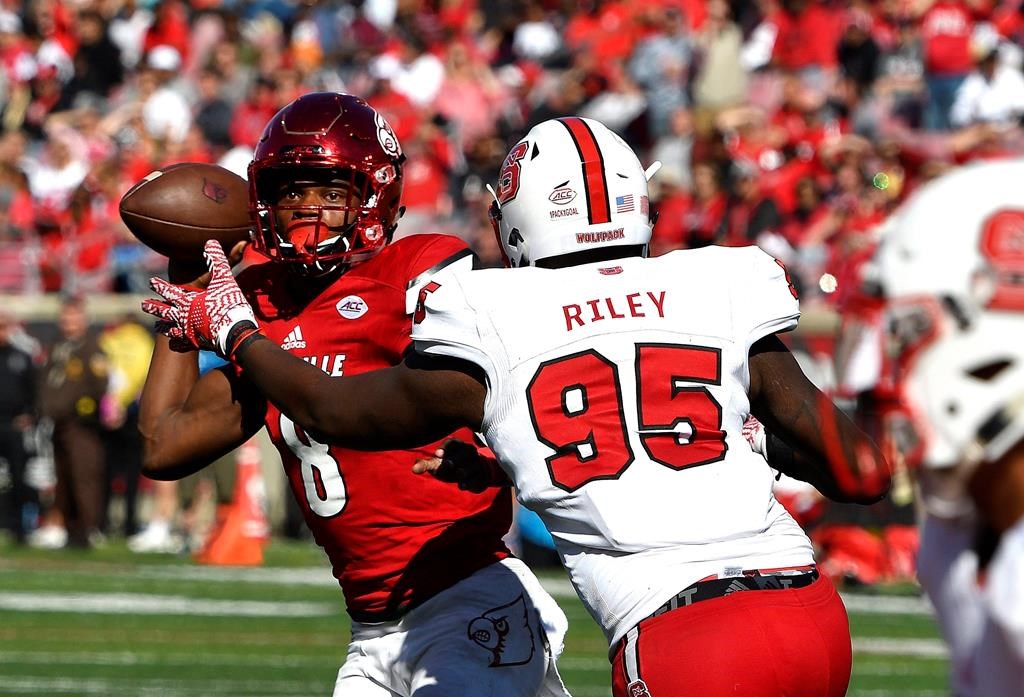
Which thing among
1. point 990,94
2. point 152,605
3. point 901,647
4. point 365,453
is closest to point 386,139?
point 365,453

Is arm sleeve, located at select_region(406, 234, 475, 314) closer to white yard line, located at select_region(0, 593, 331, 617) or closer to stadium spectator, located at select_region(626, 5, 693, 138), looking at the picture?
white yard line, located at select_region(0, 593, 331, 617)

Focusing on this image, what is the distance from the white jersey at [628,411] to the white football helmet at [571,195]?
0.56ft

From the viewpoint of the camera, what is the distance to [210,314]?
3.58m

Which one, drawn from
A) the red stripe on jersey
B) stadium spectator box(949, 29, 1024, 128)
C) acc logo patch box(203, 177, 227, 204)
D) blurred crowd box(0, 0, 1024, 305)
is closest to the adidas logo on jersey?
acc logo patch box(203, 177, 227, 204)

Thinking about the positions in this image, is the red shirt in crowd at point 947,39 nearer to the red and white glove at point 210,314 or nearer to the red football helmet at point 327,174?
the red football helmet at point 327,174

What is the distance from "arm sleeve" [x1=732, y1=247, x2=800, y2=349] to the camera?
129 inches

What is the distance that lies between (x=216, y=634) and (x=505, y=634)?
5.43 metres

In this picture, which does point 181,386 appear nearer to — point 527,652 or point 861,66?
point 527,652

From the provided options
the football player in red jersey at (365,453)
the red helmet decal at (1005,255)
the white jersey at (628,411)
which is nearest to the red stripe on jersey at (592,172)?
the white jersey at (628,411)

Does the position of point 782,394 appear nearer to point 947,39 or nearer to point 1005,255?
point 1005,255

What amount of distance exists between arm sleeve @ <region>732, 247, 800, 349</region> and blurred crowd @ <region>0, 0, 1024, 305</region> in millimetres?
7591

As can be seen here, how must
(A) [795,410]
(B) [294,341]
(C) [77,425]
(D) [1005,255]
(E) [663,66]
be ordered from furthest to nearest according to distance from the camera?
1. (E) [663,66]
2. (C) [77,425]
3. (B) [294,341]
4. (A) [795,410]
5. (D) [1005,255]

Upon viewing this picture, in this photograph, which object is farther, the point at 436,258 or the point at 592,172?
the point at 436,258

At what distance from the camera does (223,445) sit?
4039 millimetres
